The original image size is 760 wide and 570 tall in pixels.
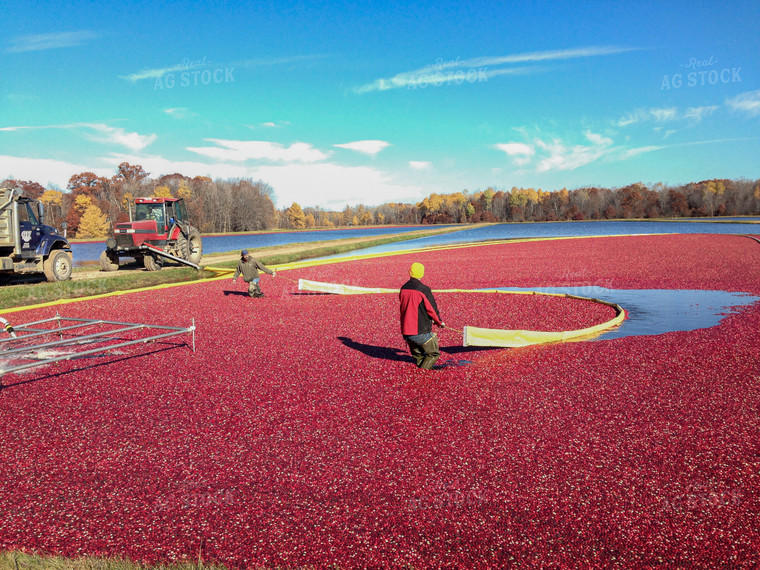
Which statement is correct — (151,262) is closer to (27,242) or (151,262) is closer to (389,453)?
(27,242)

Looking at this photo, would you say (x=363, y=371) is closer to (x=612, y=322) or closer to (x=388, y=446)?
(x=388, y=446)

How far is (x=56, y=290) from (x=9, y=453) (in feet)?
46.5

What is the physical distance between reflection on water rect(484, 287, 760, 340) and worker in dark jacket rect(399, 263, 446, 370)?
4.00 meters

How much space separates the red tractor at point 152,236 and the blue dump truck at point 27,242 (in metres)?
3.21

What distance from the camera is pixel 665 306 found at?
1394 cm

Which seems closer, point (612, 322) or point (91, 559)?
point (91, 559)

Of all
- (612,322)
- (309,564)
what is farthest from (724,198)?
(309,564)

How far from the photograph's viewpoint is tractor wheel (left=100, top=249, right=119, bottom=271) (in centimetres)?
2421

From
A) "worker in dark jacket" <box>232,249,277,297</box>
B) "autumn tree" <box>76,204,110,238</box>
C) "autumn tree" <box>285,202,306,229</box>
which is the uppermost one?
"autumn tree" <box>285,202,306,229</box>

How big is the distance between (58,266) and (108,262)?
16.9 ft

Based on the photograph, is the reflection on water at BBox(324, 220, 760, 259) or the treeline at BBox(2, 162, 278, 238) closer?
the reflection on water at BBox(324, 220, 760, 259)

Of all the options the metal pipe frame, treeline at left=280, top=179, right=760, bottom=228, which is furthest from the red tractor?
treeline at left=280, top=179, right=760, bottom=228

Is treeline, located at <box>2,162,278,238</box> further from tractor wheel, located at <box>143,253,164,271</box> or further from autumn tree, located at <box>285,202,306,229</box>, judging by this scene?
tractor wheel, located at <box>143,253,164,271</box>

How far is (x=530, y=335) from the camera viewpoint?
9.50 meters
